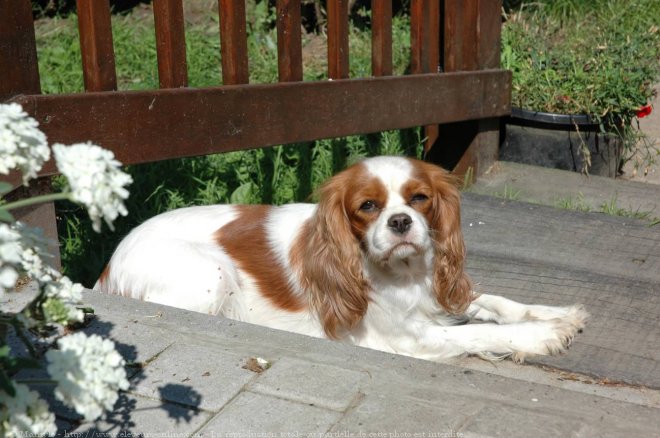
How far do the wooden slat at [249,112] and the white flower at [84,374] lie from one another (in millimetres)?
1849

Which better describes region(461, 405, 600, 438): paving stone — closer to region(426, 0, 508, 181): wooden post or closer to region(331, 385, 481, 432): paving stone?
region(331, 385, 481, 432): paving stone

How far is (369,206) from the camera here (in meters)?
3.35

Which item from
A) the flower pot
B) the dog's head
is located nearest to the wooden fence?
the flower pot

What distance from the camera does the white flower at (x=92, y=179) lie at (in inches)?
56.0

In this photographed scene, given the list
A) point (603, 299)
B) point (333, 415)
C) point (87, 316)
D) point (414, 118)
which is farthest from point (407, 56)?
point (333, 415)

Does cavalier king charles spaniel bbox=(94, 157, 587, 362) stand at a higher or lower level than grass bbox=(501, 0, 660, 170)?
lower

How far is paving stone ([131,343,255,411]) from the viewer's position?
7.74 ft

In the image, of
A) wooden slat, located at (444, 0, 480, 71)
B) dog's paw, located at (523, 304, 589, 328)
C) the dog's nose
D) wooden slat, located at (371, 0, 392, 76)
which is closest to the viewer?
the dog's nose

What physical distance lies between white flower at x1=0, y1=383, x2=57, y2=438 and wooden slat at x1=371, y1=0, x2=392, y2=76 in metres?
3.46

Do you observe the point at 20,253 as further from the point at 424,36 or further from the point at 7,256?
the point at 424,36

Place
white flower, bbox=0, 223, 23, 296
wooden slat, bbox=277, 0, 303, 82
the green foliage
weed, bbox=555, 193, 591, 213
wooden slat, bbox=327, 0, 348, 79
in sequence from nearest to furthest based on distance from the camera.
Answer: white flower, bbox=0, 223, 23, 296
wooden slat, bbox=277, 0, 303, 82
wooden slat, bbox=327, 0, 348, 79
weed, bbox=555, 193, 591, 213
the green foliage

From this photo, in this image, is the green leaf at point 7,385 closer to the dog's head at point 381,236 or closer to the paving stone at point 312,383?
the paving stone at point 312,383

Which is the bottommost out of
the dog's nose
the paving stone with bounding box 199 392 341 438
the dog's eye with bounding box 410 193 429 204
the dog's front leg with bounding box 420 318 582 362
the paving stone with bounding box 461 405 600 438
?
the dog's front leg with bounding box 420 318 582 362

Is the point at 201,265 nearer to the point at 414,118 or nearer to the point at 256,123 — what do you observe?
the point at 256,123
